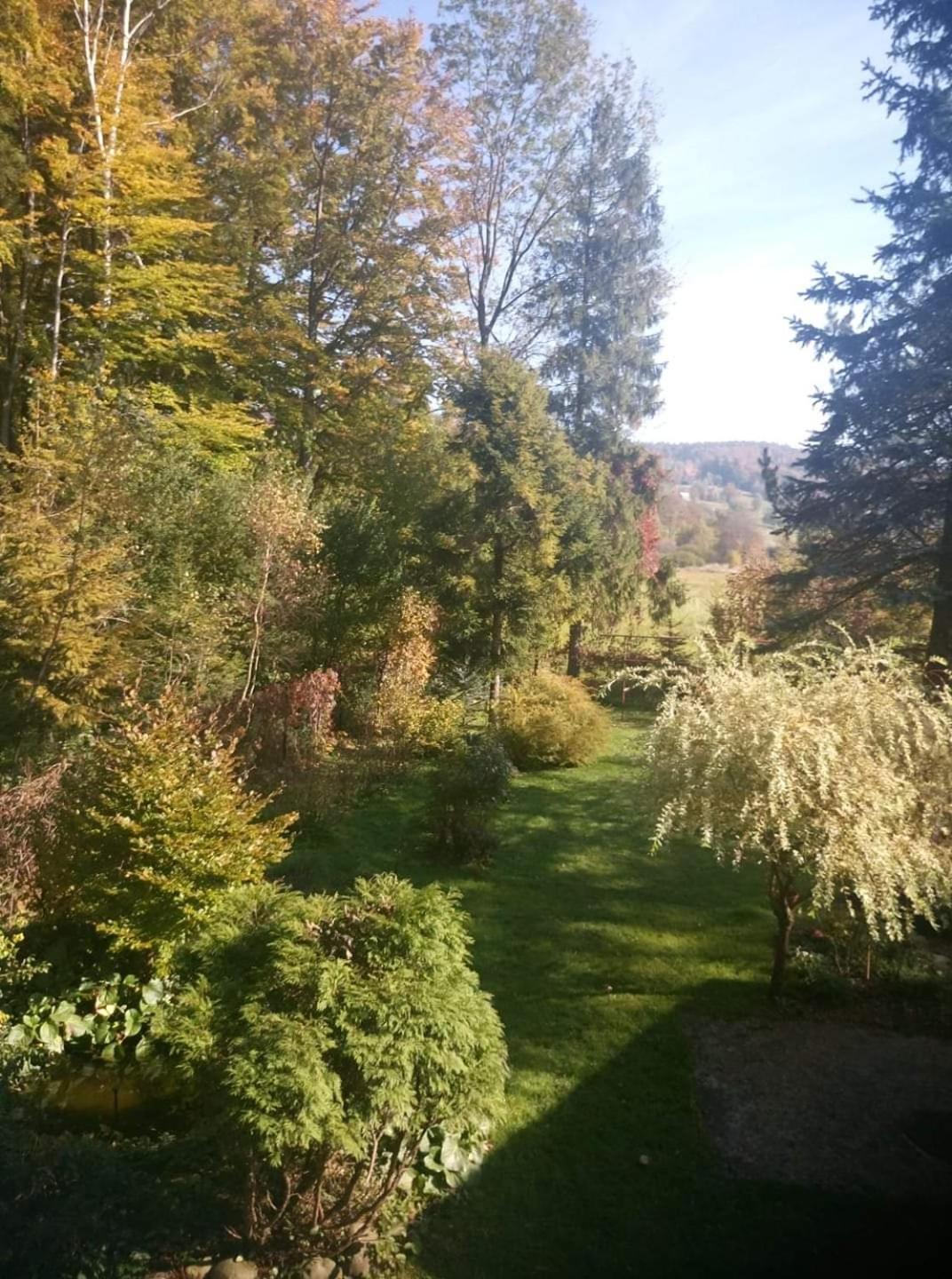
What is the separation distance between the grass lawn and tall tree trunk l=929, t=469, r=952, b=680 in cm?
459

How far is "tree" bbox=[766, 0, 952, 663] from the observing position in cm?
1126

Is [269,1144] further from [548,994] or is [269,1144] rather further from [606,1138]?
[548,994]

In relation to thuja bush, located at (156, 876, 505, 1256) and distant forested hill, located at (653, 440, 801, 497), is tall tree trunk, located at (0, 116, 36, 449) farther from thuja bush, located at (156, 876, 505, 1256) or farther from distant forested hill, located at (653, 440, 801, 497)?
distant forested hill, located at (653, 440, 801, 497)

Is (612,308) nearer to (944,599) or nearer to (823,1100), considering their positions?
(944,599)

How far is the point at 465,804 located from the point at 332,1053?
6.22 metres

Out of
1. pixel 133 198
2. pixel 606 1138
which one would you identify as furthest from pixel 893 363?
pixel 133 198

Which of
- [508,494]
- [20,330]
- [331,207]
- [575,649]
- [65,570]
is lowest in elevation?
[575,649]

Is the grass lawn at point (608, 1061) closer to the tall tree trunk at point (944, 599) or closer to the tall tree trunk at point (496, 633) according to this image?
the tall tree trunk at point (496, 633)

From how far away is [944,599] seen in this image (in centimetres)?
1102

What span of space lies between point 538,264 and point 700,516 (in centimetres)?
3390

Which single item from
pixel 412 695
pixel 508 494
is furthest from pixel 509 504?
pixel 412 695

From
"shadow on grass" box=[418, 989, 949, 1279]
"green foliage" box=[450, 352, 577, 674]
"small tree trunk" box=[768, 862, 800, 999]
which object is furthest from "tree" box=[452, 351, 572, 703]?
"shadow on grass" box=[418, 989, 949, 1279]

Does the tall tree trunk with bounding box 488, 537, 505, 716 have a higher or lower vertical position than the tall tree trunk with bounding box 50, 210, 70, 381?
lower

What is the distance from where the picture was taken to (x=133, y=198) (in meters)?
12.3
